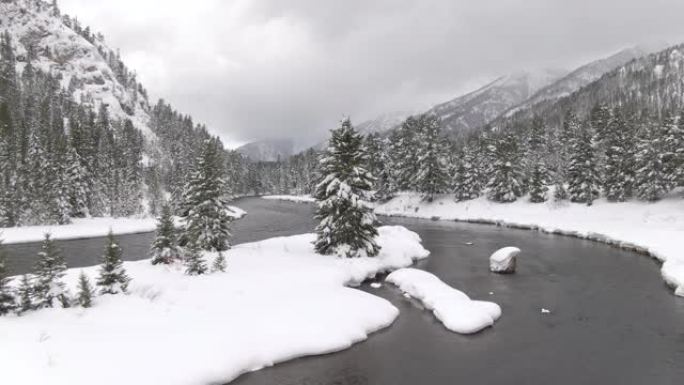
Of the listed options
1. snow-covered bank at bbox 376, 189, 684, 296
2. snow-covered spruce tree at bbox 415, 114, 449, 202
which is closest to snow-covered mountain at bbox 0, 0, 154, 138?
snow-covered spruce tree at bbox 415, 114, 449, 202

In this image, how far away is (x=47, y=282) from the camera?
16.9m

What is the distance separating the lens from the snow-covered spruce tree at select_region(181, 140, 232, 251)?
33.0m

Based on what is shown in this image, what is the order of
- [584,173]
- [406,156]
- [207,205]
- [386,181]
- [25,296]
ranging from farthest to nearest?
[386,181] → [406,156] → [584,173] → [207,205] → [25,296]

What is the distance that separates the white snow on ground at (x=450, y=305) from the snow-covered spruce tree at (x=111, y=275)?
16223mm

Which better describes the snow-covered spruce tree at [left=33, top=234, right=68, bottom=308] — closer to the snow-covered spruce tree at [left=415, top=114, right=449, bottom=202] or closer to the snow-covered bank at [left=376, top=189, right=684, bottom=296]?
the snow-covered bank at [left=376, top=189, right=684, bottom=296]

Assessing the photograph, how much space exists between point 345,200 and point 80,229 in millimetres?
49467

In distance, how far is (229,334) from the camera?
16.1 meters

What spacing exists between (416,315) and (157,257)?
17.1 m

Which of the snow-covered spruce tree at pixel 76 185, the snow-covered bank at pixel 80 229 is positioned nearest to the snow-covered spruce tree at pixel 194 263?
the snow-covered bank at pixel 80 229

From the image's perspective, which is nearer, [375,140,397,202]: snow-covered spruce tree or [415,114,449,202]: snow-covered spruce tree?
[415,114,449,202]: snow-covered spruce tree

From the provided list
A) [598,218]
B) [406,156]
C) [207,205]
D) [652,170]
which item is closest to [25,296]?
[207,205]

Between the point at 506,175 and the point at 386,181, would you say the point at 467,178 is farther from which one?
the point at 386,181

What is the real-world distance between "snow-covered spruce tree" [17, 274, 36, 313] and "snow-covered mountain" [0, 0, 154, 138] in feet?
541

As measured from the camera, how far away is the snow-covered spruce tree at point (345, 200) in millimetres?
31609
